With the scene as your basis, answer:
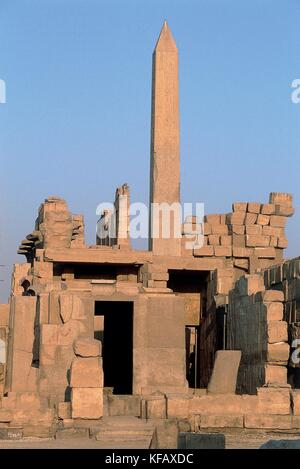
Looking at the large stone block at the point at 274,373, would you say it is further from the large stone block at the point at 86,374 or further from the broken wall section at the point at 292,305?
the large stone block at the point at 86,374

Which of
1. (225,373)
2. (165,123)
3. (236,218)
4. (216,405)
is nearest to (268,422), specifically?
(216,405)

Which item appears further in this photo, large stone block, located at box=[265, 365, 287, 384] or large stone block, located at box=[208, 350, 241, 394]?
large stone block, located at box=[208, 350, 241, 394]

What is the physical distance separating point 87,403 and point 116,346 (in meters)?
9.18

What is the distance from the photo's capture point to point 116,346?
23750 mm

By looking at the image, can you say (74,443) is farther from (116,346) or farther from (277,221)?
(277,221)

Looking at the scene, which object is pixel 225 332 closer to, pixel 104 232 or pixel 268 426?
pixel 268 426

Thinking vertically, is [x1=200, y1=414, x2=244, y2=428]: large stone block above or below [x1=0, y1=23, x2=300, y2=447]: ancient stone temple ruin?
below

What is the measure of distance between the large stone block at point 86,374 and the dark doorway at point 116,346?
7.27 m

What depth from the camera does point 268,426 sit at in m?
15.6

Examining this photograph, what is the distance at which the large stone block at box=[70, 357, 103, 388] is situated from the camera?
14.7m

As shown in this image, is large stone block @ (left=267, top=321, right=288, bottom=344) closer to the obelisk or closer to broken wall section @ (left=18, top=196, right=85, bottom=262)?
broken wall section @ (left=18, top=196, right=85, bottom=262)

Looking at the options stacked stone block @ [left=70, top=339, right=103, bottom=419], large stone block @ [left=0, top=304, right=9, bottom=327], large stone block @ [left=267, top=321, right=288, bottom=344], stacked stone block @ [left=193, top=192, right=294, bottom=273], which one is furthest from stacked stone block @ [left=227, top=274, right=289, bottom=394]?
stacked stone block @ [left=193, top=192, right=294, bottom=273]

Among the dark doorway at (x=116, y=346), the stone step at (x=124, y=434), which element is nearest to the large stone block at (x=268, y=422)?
the stone step at (x=124, y=434)

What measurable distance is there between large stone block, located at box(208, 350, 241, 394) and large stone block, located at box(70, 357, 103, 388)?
3.61 m
